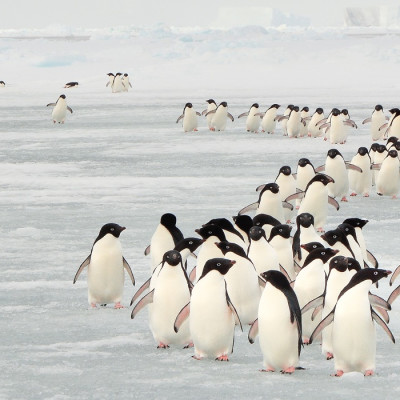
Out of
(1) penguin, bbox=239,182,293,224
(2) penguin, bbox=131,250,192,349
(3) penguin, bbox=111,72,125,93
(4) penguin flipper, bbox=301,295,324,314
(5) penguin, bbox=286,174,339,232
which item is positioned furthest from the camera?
(3) penguin, bbox=111,72,125,93

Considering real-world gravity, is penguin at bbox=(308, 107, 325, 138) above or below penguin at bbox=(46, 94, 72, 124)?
below

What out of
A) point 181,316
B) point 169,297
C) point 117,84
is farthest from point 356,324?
point 117,84

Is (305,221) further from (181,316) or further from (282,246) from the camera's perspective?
(181,316)

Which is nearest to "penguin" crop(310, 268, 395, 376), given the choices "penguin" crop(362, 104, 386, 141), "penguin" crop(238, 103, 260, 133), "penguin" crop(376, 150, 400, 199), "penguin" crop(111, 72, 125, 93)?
"penguin" crop(376, 150, 400, 199)

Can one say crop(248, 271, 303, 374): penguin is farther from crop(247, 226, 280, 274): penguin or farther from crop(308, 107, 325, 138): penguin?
crop(308, 107, 325, 138): penguin

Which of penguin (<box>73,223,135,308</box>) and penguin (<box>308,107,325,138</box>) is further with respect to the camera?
penguin (<box>308,107,325,138</box>)

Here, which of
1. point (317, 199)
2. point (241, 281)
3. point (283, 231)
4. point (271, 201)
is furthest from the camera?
point (317, 199)

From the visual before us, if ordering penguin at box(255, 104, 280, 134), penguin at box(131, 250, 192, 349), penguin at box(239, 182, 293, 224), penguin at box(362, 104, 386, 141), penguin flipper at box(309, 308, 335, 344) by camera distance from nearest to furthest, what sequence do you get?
penguin flipper at box(309, 308, 335, 344) → penguin at box(131, 250, 192, 349) → penguin at box(239, 182, 293, 224) → penguin at box(362, 104, 386, 141) → penguin at box(255, 104, 280, 134)

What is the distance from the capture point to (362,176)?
1002cm

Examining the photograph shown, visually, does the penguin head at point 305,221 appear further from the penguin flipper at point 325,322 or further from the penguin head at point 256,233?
the penguin flipper at point 325,322

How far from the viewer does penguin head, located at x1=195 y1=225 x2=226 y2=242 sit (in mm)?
5357

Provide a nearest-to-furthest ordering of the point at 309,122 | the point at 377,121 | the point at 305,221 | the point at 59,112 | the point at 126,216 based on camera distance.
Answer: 1. the point at 305,221
2. the point at 126,216
3. the point at 377,121
4. the point at 309,122
5. the point at 59,112

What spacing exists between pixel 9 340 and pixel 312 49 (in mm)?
47496

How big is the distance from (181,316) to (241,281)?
0.56m
